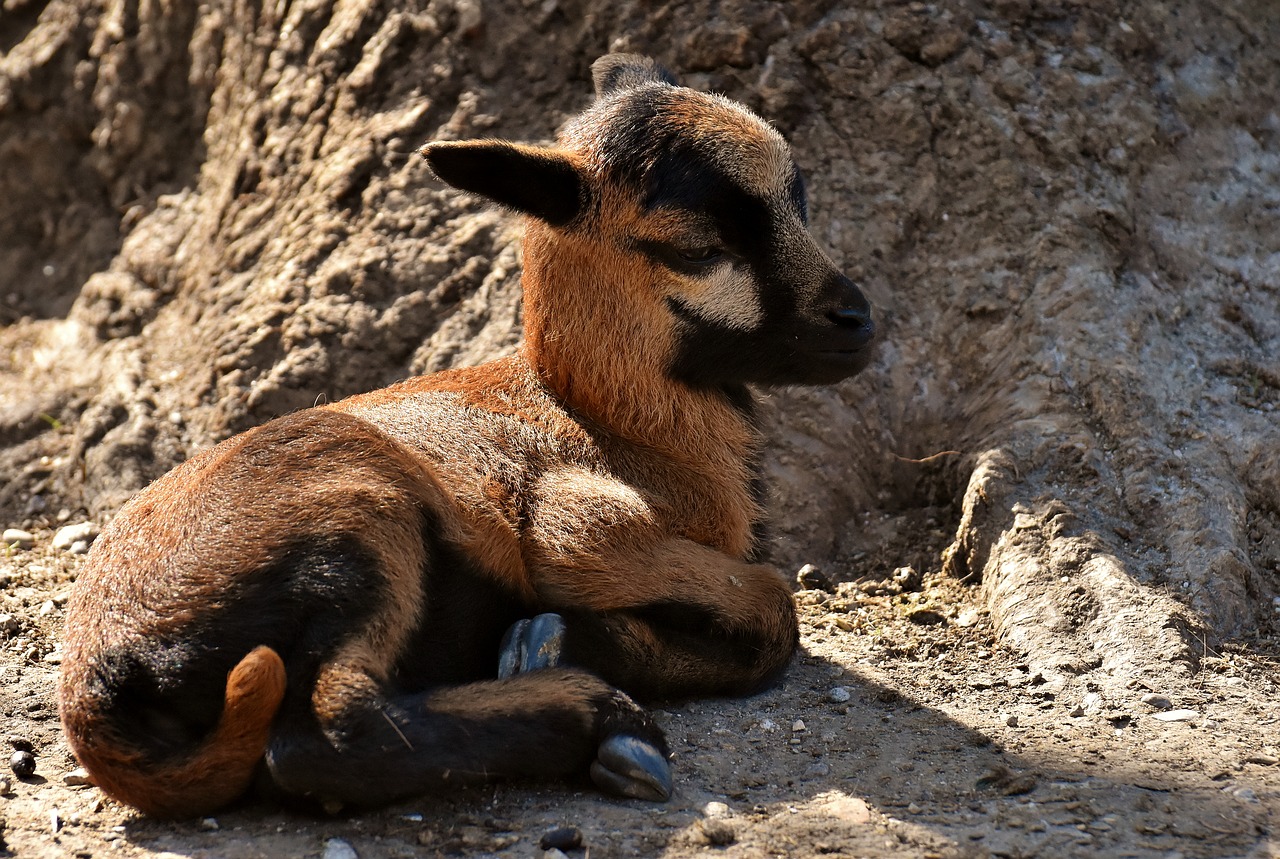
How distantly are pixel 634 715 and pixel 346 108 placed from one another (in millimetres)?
5191

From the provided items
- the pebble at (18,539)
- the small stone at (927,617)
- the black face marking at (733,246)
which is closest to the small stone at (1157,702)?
the small stone at (927,617)

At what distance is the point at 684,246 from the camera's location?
→ 5.58 metres

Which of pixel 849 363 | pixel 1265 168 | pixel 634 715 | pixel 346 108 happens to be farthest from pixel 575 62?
pixel 634 715

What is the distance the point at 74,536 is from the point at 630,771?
452 cm

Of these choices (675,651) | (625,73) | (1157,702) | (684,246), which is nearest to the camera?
(1157,702)

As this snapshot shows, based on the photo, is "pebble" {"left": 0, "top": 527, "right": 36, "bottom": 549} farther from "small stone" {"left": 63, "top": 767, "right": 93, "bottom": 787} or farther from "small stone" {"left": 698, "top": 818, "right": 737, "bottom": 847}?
"small stone" {"left": 698, "top": 818, "right": 737, "bottom": 847}

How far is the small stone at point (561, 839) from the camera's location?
4281 millimetres

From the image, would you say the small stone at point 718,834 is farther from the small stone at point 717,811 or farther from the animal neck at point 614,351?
the animal neck at point 614,351

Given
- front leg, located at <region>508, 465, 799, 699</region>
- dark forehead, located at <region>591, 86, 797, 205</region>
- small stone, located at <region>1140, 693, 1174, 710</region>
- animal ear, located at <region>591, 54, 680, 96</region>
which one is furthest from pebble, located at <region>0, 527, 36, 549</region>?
small stone, located at <region>1140, 693, 1174, 710</region>

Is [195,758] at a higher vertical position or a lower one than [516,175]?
lower

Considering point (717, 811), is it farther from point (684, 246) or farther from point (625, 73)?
point (625, 73)

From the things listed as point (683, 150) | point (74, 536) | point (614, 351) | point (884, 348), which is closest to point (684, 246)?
point (683, 150)

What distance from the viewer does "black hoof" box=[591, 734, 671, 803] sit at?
4.62 m

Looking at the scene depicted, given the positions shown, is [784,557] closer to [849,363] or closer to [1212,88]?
[849,363]
